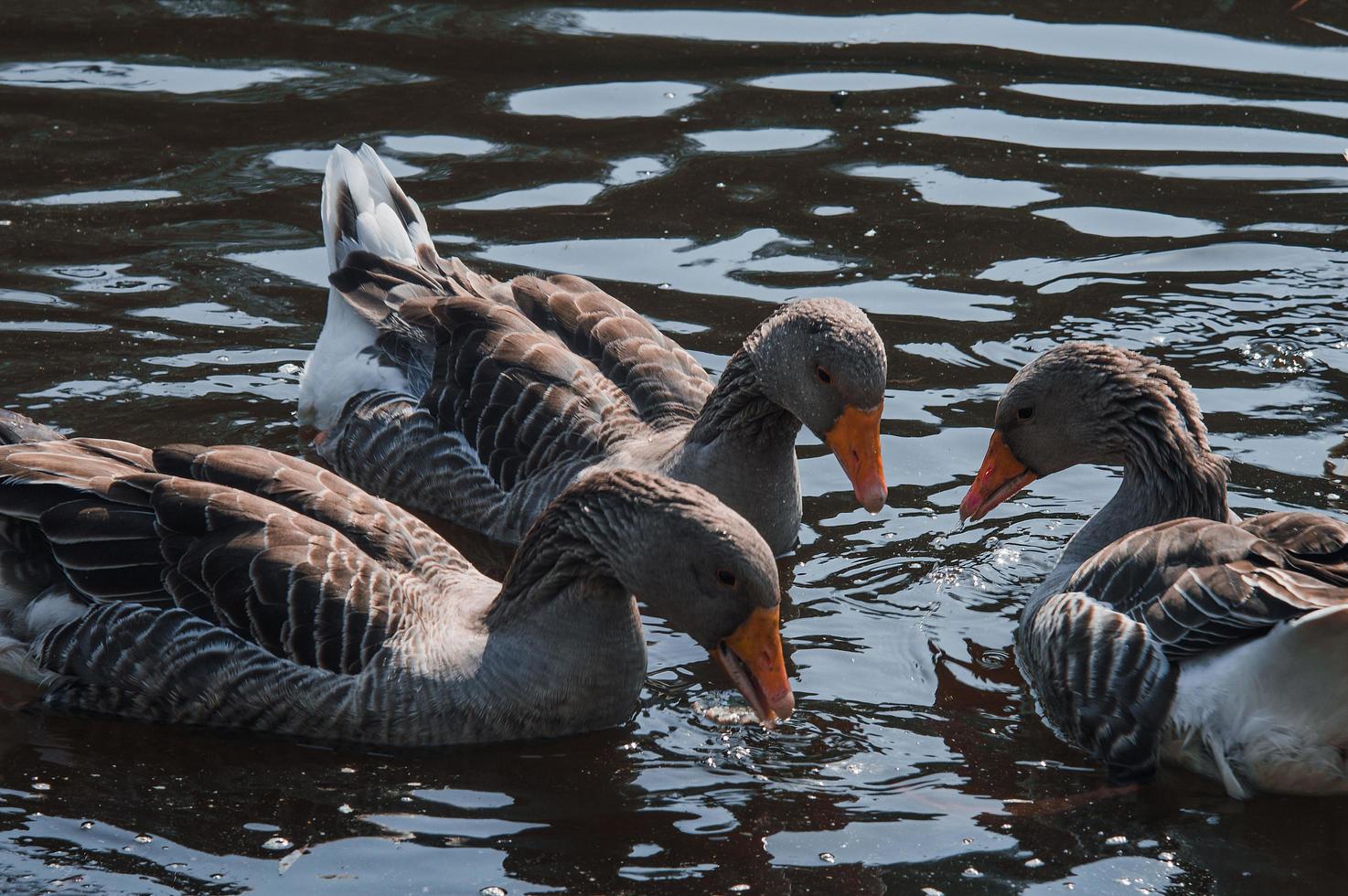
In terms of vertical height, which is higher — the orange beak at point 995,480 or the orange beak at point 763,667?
the orange beak at point 995,480

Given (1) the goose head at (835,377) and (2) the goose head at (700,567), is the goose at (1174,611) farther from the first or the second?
(2) the goose head at (700,567)

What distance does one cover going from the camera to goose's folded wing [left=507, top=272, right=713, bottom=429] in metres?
9.08

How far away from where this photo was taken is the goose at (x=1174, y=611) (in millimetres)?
6309

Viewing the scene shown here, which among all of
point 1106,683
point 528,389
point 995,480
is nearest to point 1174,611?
point 1106,683

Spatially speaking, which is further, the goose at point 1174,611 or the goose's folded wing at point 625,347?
the goose's folded wing at point 625,347

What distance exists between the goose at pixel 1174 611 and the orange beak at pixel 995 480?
20 centimetres

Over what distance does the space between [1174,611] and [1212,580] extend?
18 cm

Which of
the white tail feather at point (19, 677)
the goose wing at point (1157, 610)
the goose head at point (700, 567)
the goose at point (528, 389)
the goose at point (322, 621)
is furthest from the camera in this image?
the goose at point (528, 389)

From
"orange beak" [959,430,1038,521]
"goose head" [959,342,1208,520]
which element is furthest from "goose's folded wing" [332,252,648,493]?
"goose head" [959,342,1208,520]

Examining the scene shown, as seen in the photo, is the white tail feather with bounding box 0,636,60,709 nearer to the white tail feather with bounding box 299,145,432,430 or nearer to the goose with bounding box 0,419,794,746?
the goose with bounding box 0,419,794,746

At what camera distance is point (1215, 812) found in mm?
6551

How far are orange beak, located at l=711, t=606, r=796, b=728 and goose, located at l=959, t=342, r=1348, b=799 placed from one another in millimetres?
1242

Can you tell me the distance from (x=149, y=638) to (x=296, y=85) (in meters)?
7.67

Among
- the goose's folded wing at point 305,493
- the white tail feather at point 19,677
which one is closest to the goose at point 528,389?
the goose's folded wing at point 305,493
